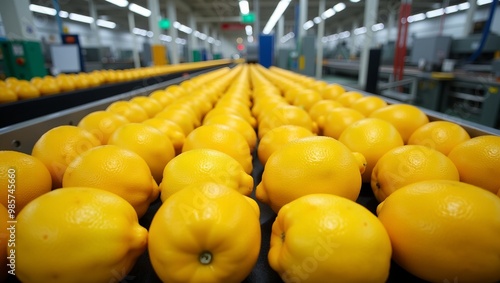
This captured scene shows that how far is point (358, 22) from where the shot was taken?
2512 cm

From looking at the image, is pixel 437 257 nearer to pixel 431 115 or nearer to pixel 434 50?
pixel 431 115

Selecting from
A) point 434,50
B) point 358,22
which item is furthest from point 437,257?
point 358,22

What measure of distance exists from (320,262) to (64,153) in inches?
35.4

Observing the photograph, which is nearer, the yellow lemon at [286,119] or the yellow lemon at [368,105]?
the yellow lemon at [286,119]

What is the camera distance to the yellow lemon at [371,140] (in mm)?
953

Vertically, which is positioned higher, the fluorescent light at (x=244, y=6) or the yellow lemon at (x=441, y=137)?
the fluorescent light at (x=244, y=6)

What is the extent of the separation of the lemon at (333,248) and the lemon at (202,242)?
3.2 inches

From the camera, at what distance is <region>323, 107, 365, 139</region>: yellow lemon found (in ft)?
4.12

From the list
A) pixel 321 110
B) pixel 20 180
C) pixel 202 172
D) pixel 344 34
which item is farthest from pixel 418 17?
pixel 20 180

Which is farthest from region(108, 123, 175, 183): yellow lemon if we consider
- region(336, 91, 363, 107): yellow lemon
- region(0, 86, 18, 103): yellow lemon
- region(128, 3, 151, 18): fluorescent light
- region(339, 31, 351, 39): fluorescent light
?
region(339, 31, 351, 39): fluorescent light

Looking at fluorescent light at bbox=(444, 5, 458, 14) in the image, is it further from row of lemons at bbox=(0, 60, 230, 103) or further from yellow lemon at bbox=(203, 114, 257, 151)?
yellow lemon at bbox=(203, 114, 257, 151)

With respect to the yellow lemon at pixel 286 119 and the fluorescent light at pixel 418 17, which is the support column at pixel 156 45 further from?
the fluorescent light at pixel 418 17

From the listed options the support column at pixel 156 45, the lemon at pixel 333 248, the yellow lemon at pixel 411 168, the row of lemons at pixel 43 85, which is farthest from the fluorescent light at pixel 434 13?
the lemon at pixel 333 248

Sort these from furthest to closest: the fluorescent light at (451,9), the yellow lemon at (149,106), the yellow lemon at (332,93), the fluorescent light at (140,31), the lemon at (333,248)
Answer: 1. the fluorescent light at (140,31)
2. the fluorescent light at (451,9)
3. the yellow lemon at (332,93)
4. the yellow lemon at (149,106)
5. the lemon at (333,248)
